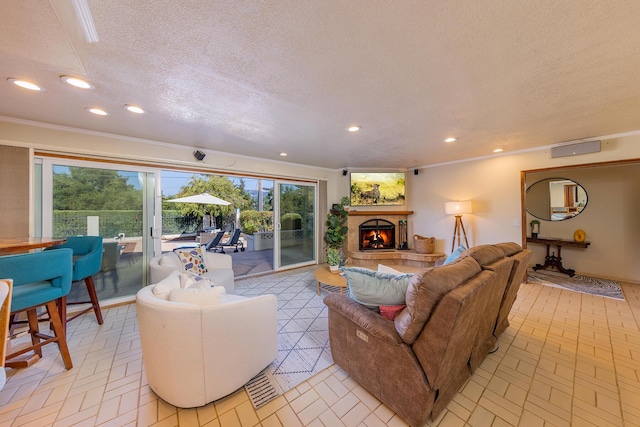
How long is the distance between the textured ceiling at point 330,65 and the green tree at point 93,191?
627 mm

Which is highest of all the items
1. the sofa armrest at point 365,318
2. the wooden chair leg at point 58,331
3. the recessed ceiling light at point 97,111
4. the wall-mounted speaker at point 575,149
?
the recessed ceiling light at point 97,111

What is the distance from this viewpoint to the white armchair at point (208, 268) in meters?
2.55

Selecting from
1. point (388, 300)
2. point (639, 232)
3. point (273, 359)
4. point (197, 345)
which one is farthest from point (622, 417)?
point (639, 232)

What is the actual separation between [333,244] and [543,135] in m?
3.92

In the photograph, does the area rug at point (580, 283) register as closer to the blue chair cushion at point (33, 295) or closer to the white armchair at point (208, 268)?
the white armchair at point (208, 268)

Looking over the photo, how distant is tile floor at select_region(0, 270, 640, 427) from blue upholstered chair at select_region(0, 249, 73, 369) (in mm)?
261

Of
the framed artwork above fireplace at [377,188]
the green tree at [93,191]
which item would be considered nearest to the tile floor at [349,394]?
the green tree at [93,191]

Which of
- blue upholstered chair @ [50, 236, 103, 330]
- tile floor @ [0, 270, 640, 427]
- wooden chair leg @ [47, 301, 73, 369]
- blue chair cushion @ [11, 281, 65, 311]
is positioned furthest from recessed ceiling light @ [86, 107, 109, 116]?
tile floor @ [0, 270, 640, 427]

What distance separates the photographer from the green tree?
9.32 ft

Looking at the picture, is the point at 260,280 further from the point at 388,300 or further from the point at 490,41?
the point at 490,41

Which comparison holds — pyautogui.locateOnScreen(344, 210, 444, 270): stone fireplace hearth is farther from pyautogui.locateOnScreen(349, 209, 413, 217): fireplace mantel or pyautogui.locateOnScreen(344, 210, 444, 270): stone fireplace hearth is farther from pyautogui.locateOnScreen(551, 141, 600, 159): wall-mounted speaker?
pyautogui.locateOnScreen(551, 141, 600, 159): wall-mounted speaker

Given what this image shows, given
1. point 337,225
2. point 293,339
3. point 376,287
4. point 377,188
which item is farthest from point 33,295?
point 377,188

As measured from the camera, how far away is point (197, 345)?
1432 mm

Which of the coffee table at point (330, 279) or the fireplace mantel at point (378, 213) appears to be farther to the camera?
the fireplace mantel at point (378, 213)
